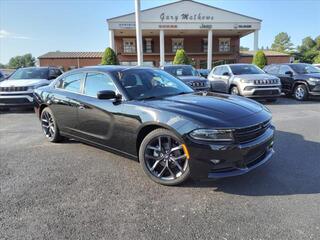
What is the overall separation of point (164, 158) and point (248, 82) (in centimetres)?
783

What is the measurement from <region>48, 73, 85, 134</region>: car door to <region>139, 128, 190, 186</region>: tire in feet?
5.77

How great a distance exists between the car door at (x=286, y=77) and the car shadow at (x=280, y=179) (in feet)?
26.8

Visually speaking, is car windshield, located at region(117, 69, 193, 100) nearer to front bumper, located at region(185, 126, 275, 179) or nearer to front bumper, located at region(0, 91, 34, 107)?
front bumper, located at region(185, 126, 275, 179)

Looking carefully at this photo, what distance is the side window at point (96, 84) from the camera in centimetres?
A: 437

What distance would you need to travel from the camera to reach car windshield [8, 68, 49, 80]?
10844mm

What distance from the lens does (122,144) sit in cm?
406

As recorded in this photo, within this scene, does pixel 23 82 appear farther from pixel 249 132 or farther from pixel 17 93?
pixel 249 132

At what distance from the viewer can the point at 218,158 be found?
3195 millimetres

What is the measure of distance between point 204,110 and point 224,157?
66 cm

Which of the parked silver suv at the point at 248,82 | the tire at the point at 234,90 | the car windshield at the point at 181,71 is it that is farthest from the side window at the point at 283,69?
the car windshield at the point at 181,71

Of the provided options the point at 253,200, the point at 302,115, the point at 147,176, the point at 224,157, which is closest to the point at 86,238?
the point at 147,176

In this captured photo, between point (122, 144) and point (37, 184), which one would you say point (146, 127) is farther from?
point (37, 184)

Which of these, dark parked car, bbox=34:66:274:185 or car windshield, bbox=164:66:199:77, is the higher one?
car windshield, bbox=164:66:199:77

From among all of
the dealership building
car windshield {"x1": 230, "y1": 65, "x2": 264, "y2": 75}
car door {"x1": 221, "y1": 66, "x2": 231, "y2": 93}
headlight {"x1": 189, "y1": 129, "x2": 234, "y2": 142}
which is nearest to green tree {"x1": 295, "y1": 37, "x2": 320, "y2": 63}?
the dealership building
